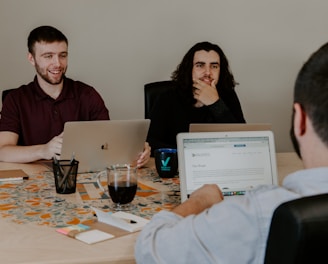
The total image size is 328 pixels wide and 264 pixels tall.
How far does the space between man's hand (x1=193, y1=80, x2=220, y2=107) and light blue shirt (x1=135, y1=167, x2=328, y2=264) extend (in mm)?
1641

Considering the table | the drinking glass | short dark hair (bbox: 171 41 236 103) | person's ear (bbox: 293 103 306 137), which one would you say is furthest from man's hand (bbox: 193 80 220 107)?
person's ear (bbox: 293 103 306 137)

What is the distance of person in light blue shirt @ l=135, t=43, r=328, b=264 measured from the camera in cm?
78

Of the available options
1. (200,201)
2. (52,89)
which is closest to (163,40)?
(52,89)

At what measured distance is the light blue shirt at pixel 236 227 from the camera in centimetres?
78

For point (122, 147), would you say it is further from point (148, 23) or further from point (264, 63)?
point (264, 63)

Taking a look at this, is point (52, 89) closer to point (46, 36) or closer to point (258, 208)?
point (46, 36)

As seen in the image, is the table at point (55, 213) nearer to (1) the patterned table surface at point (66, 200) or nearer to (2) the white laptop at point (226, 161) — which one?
(1) the patterned table surface at point (66, 200)

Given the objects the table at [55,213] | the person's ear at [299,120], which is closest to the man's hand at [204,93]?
the table at [55,213]

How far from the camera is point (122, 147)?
182 centimetres

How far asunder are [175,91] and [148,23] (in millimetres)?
758

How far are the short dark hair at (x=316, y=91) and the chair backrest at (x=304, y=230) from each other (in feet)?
0.50

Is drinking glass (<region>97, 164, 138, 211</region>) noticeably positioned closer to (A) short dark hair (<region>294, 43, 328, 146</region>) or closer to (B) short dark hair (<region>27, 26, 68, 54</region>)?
(A) short dark hair (<region>294, 43, 328, 146</region>)

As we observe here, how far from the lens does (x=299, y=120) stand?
0.83 m

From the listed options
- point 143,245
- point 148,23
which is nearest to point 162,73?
point 148,23
